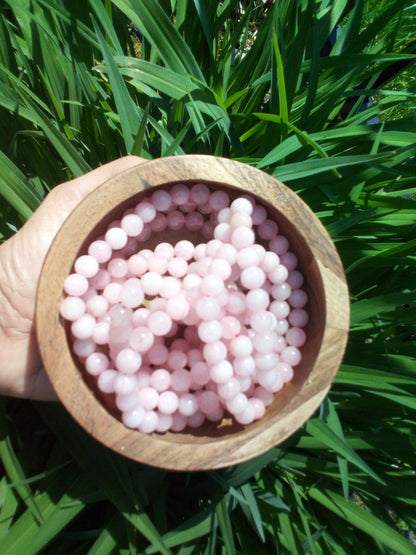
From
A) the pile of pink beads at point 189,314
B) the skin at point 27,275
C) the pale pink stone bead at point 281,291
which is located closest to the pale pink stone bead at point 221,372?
the pile of pink beads at point 189,314

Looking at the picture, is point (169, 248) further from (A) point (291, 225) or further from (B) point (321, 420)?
(B) point (321, 420)

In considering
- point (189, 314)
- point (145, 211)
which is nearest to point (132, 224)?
point (145, 211)

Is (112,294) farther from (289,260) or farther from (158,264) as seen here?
(289,260)

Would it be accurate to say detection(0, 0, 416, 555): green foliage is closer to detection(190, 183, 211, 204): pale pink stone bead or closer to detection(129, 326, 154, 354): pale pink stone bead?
detection(190, 183, 211, 204): pale pink stone bead

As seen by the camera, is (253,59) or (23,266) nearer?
(23,266)

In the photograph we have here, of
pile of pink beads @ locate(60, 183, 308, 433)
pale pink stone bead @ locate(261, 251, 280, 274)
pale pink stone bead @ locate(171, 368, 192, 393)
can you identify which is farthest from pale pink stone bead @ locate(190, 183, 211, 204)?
pale pink stone bead @ locate(171, 368, 192, 393)

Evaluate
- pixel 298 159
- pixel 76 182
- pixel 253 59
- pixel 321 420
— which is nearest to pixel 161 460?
pixel 321 420

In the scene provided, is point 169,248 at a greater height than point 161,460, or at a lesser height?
greater
